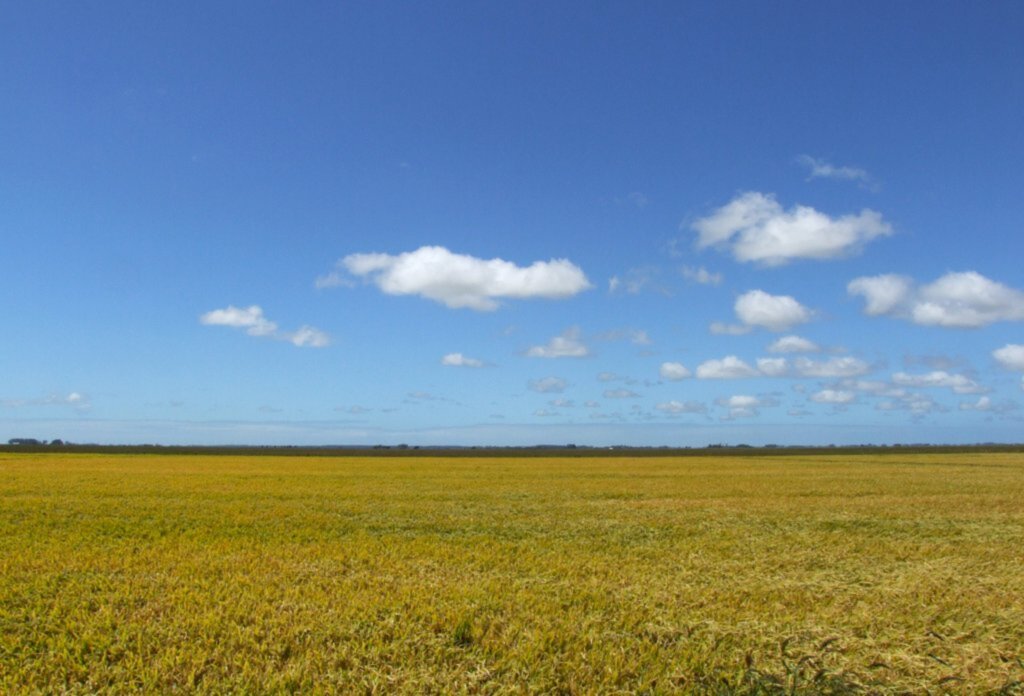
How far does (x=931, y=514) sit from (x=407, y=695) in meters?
15.9

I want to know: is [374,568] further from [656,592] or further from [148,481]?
[148,481]

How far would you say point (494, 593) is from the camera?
7500mm

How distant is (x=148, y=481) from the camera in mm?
24188

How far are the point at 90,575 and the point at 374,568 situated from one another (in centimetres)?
338

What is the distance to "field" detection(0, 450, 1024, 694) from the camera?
5238 millimetres

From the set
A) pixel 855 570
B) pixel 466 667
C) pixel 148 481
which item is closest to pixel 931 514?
pixel 855 570

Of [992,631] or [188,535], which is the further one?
[188,535]

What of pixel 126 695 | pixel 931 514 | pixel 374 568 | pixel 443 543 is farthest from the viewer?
pixel 931 514

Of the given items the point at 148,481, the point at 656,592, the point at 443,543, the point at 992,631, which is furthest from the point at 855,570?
the point at 148,481

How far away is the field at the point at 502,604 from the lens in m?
5.24

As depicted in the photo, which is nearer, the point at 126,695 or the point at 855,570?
the point at 126,695

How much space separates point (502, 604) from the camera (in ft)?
22.7

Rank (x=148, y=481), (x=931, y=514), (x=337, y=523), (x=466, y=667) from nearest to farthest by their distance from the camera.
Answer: (x=466, y=667)
(x=337, y=523)
(x=931, y=514)
(x=148, y=481)

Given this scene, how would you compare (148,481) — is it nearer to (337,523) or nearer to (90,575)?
(337,523)
